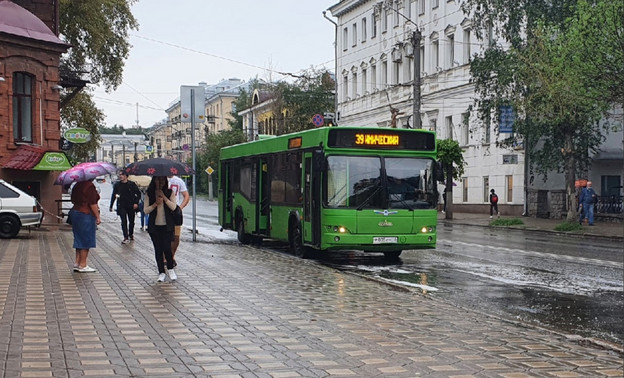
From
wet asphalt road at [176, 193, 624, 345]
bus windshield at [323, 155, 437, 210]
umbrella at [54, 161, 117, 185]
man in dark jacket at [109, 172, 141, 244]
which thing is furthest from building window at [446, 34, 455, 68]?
bus windshield at [323, 155, 437, 210]

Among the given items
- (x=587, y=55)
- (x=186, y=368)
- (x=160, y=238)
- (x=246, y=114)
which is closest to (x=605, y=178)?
(x=587, y=55)

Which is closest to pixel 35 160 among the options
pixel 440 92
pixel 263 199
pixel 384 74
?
pixel 263 199

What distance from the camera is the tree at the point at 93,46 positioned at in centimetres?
4075

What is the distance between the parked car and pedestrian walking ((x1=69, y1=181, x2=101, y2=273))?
35.3 feet

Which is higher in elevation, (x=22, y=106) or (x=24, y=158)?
(x=22, y=106)

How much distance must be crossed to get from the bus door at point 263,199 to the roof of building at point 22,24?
12.7 metres

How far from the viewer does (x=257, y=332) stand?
8500mm

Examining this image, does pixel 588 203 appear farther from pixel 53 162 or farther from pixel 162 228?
pixel 162 228

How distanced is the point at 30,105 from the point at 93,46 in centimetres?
1157

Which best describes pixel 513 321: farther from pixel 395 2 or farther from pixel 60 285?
pixel 395 2

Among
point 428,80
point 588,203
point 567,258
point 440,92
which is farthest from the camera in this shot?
point 428,80

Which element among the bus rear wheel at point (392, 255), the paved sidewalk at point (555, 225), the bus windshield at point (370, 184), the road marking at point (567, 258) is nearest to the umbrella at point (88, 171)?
the bus windshield at point (370, 184)

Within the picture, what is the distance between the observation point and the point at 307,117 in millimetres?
73312

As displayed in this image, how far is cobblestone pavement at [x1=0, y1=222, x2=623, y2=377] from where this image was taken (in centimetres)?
687
